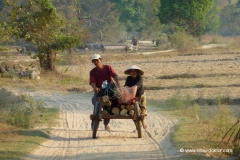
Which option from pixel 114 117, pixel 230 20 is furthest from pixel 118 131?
pixel 230 20

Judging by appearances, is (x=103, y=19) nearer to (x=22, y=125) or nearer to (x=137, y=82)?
(x=22, y=125)

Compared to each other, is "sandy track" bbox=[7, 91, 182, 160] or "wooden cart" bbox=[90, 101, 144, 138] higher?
"wooden cart" bbox=[90, 101, 144, 138]

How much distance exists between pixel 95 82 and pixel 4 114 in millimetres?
3089

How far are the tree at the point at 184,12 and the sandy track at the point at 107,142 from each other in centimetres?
4166

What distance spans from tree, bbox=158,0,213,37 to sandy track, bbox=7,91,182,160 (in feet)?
137

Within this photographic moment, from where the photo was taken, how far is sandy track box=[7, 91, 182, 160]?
10922 mm

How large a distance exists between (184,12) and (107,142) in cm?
4698

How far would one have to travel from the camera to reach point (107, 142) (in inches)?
480

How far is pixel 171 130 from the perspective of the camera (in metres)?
13.9

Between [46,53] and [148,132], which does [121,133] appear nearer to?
[148,132]

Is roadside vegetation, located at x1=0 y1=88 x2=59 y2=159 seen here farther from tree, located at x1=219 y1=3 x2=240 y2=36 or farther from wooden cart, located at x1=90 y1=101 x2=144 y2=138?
tree, located at x1=219 y1=3 x2=240 y2=36

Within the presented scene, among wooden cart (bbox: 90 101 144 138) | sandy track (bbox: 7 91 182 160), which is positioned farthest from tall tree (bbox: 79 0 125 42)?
wooden cart (bbox: 90 101 144 138)

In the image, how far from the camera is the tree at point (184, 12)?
57750 millimetres

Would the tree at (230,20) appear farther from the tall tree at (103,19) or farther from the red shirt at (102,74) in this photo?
the red shirt at (102,74)
